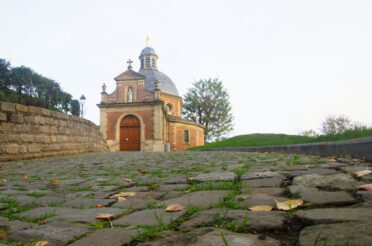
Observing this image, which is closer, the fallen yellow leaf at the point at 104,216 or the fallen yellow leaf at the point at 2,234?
the fallen yellow leaf at the point at 2,234

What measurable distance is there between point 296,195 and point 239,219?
2.65 ft

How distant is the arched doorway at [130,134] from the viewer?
28.8 m

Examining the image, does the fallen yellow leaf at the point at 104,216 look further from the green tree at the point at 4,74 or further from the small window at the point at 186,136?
the green tree at the point at 4,74

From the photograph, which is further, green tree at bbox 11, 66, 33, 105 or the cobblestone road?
green tree at bbox 11, 66, 33, 105

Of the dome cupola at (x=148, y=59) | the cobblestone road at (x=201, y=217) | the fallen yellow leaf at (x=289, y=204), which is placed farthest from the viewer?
the dome cupola at (x=148, y=59)

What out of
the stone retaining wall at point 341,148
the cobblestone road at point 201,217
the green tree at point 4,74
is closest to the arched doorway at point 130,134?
the green tree at point 4,74

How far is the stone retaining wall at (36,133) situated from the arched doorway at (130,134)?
52.1ft

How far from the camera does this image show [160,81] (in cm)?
4094

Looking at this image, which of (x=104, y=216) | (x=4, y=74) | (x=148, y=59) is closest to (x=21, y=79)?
(x=4, y=74)

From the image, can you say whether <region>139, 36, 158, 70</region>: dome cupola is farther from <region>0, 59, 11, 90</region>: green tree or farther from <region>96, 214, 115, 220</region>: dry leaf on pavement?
<region>96, 214, 115, 220</region>: dry leaf on pavement

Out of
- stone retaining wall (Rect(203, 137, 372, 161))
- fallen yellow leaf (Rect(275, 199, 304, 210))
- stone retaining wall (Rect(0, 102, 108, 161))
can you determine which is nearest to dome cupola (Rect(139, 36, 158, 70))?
stone retaining wall (Rect(0, 102, 108, 161))

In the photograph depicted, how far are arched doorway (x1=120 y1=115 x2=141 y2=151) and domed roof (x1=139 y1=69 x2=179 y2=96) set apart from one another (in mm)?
10989

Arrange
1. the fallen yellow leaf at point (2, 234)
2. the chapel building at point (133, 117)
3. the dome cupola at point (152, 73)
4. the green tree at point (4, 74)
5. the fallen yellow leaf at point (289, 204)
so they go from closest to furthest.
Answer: the fallen yellow leaf at point (2, 234) < the fallen yellow leaf at point (289, 204) < the chapel building at point (133, 117) < the green tree at point (4, 74) < the dome cupola at point (152, 73)

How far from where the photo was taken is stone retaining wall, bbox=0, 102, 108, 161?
26.9 ft
